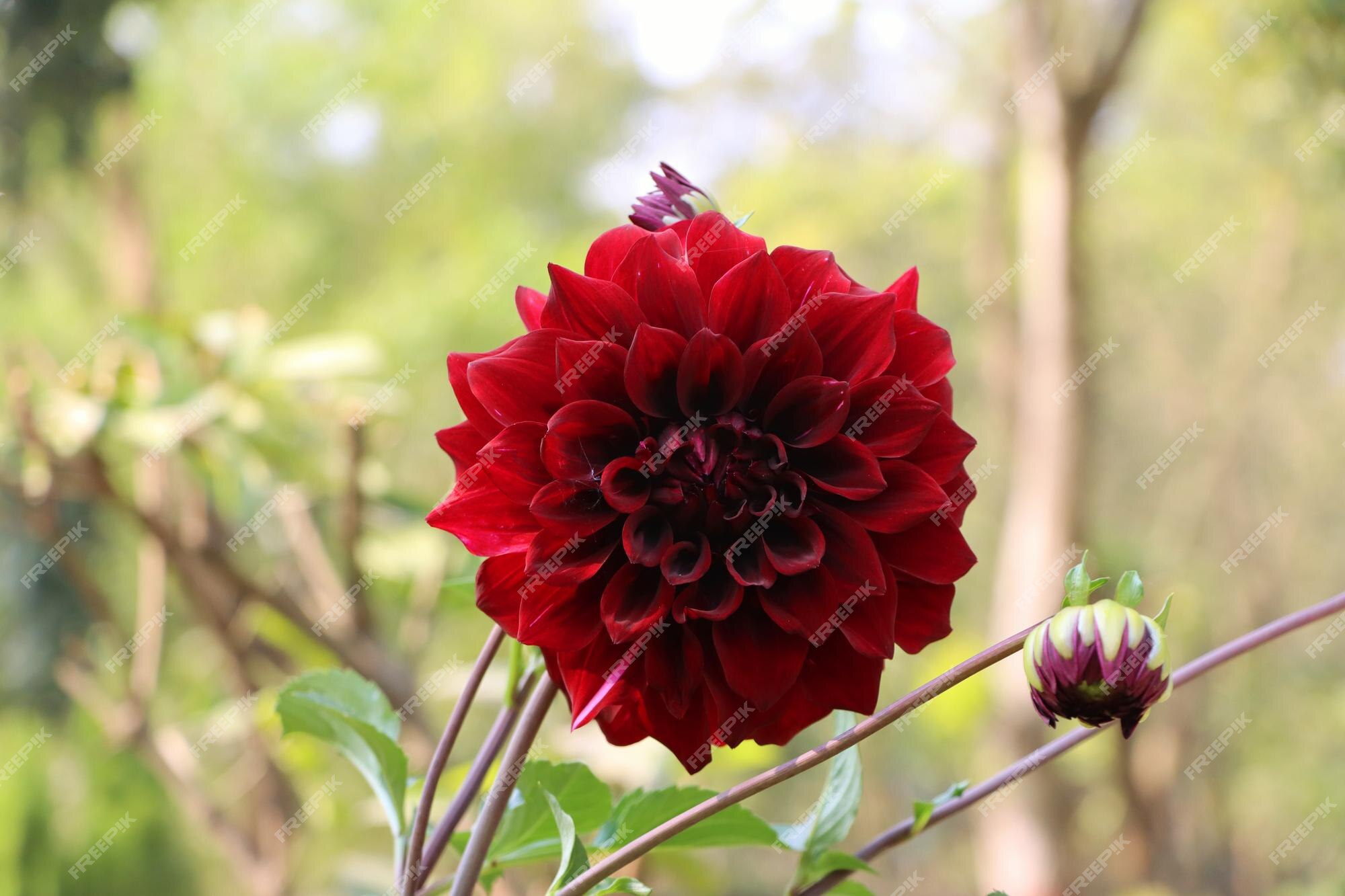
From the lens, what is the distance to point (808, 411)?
245 millimetres

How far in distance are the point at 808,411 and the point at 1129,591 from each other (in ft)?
0.25

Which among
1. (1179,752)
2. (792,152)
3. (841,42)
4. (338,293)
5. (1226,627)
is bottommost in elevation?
(1226,627)

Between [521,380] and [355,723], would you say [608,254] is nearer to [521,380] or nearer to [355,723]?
[521,380]

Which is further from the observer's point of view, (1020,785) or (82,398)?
(1020,785)

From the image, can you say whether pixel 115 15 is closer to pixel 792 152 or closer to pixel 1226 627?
pixel 792 152

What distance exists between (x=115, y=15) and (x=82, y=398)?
22.2 inches

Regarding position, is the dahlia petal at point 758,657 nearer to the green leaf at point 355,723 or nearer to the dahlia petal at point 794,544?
the dahlia petal at point 794,544

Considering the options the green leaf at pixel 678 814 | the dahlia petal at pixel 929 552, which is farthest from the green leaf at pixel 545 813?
the dahlia petal at pixel 929 552

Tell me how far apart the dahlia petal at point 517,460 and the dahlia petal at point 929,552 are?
8 centimetres

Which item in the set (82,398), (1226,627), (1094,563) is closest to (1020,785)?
(1094,563)

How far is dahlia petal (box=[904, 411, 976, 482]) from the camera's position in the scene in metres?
0.25

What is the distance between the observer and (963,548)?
242 millimetres

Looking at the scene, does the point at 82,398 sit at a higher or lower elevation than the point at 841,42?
higher

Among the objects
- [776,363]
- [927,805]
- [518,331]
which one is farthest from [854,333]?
[518,331]
